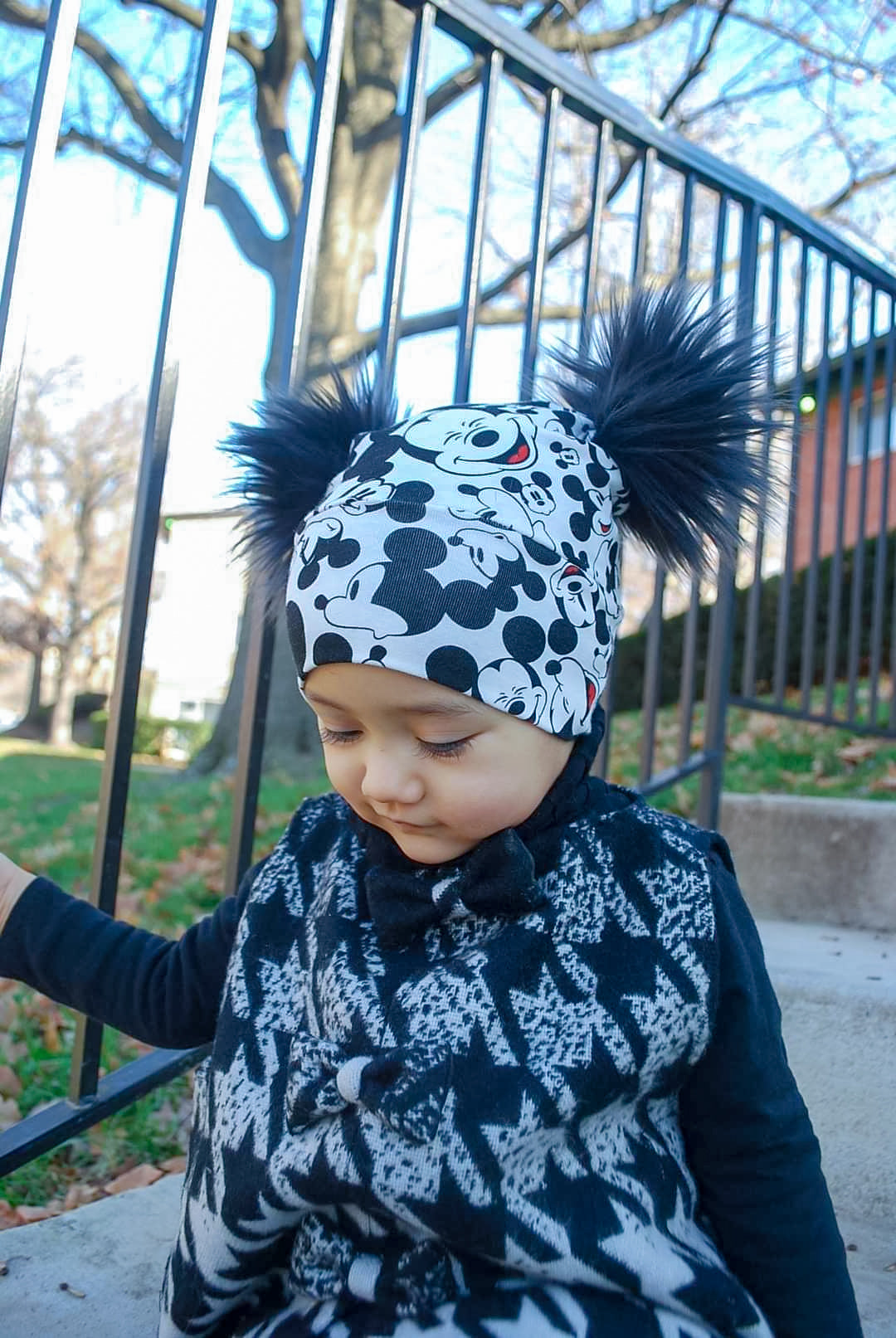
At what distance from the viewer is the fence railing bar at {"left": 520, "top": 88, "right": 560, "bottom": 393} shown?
88.0 inches

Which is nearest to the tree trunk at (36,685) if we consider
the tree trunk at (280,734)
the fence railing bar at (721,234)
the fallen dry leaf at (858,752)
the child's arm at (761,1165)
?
the tree trunk at (280,734)

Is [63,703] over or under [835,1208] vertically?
over

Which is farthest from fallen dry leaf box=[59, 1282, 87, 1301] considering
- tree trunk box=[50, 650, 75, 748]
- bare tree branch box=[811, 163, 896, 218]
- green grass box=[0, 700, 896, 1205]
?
tree trunk box=[50, 650, 75, 748]

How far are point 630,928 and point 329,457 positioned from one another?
758mm

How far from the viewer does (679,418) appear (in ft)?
4.93

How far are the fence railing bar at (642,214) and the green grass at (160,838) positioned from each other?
2208 mm

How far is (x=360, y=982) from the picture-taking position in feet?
4.29

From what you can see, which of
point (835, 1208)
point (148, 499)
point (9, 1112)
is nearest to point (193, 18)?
point (148, 499)

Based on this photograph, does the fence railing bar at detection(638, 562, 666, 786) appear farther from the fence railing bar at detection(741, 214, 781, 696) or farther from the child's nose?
the child's nose

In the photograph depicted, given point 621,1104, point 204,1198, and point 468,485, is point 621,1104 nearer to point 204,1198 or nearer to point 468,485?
point 204,1198

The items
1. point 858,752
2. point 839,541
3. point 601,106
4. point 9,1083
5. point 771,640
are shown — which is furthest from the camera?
point 771,640

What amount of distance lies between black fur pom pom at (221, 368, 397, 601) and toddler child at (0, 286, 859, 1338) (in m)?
0.12

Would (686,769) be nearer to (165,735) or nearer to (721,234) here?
(721,234)

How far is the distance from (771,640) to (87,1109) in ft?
25.9
